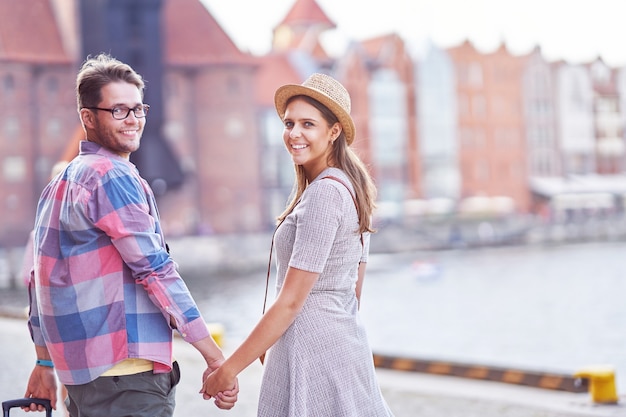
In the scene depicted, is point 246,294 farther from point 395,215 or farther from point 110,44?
point 395,215

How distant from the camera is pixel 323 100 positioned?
8.18ft

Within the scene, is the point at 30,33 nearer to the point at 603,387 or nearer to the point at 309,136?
the point at 603,387

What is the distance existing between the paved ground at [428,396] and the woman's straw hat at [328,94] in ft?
11.3

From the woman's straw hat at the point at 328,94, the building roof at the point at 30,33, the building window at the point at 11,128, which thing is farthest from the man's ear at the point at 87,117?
the building roof at the point at 30,33

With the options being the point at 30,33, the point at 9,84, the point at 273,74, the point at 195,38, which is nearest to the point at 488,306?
the point at 195,38

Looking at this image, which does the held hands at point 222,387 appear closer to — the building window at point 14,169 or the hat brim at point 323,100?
the hat brim at point 323,100

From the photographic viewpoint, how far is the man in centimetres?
225

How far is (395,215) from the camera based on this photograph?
174 ft

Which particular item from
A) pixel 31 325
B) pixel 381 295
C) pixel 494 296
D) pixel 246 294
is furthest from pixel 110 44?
pixel 31 325

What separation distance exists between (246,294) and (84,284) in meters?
31.0

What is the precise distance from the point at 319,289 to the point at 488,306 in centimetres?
2723

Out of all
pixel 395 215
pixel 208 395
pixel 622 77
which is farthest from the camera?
pixel 622 77

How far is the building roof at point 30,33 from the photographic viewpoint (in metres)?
42.2

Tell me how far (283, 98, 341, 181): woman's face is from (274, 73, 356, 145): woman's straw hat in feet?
0.08
